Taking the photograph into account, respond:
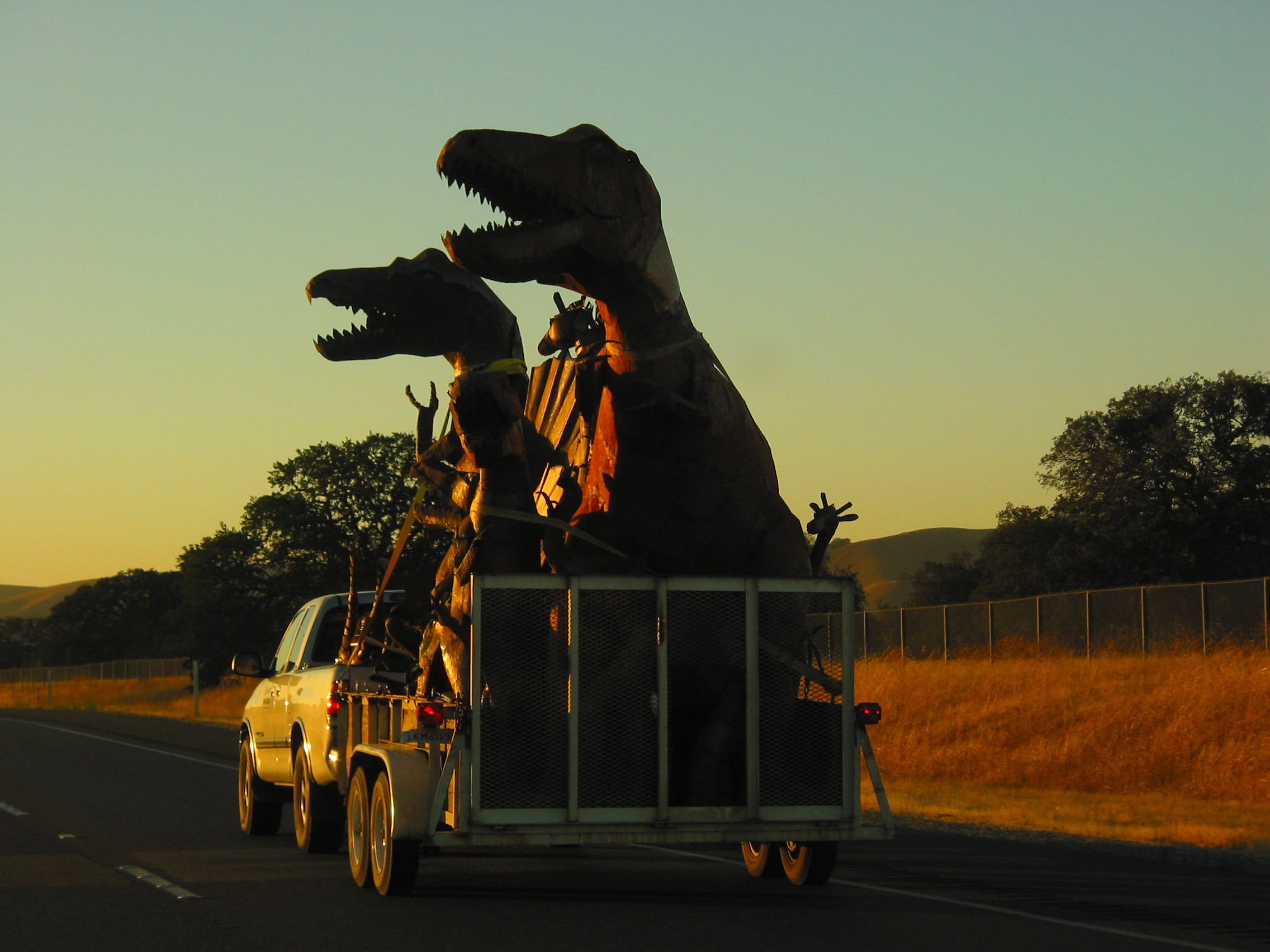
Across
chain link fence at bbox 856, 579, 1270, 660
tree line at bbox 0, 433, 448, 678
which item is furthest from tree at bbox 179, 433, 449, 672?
chain link fence at bbox 856, 579, 1270, 660

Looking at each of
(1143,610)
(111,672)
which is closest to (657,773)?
(1143,610)

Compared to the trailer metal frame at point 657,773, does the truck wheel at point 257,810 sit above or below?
below

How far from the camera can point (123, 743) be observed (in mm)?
32781

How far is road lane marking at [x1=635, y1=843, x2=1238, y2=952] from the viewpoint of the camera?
344 inches

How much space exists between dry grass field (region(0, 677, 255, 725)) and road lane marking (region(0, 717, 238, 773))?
462cm

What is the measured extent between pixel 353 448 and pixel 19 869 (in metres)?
65.1

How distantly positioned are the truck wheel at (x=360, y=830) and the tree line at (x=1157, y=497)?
5519 cm

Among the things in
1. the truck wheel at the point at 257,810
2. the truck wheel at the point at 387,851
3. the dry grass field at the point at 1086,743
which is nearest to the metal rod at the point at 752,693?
the truck wheel at the point at 387,851

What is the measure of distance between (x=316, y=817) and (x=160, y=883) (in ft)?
6.54

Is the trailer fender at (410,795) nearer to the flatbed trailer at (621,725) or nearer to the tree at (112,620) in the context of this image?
the flatbed trailer at (621,725)

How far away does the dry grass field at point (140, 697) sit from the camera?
53444 mm

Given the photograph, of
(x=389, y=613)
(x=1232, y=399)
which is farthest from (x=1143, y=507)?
(x=389, y=613)

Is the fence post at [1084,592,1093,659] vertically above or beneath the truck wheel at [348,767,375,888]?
above

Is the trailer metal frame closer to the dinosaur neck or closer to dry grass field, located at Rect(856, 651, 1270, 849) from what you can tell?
the dinosaur neck
